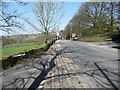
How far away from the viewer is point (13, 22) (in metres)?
6.15

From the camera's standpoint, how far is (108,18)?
27.9 meters

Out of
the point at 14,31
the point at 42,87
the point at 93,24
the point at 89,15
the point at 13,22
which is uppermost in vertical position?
the point at 89,15

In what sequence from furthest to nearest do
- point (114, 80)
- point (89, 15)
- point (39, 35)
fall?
point (89, 15), point (39, 35), point (114, 80)

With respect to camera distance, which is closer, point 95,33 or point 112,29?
point 112,29

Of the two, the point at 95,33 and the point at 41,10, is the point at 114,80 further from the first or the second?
the point at 95,33

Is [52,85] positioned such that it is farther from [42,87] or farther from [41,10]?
[41,10]

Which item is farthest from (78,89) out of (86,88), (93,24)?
(93,24)

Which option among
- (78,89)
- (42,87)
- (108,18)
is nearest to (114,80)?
(78,89)

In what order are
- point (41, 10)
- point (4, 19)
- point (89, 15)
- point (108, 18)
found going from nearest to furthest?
point (4, 19), point (41, 10), point (108, 18), point (89, 15)

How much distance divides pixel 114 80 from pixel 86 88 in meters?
1.21

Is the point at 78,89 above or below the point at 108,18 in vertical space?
below

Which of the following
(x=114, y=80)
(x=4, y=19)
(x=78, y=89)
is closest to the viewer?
(x=78, y=89)

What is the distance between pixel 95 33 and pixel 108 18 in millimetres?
5801

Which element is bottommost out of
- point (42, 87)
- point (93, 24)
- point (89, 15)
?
point (42, 87)
